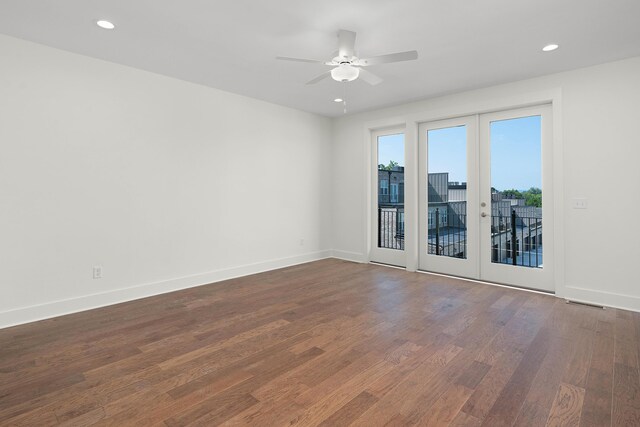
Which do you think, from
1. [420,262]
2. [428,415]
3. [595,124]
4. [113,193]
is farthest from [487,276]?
[113,193]

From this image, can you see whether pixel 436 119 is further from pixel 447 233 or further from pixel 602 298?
pixel 602 298

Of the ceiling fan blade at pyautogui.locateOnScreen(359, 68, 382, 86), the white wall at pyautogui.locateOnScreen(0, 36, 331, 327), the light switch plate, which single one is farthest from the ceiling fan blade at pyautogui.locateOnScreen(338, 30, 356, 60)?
the light switch plate

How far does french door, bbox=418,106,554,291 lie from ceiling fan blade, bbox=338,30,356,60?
2594 millimetres

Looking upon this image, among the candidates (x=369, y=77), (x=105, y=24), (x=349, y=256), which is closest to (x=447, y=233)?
(x=349, y=256)

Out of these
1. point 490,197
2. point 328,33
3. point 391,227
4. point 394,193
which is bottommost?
point 391,227

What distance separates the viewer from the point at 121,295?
3.79 meters

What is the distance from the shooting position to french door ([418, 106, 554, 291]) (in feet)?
13.8

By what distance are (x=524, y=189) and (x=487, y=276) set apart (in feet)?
4.19

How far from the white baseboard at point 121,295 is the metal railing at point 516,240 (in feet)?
10.7

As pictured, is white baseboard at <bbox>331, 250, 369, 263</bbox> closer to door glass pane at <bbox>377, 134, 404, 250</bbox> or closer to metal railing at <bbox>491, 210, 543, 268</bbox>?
door glass pane at <bbox>377, 134, 404, 250</bbox>

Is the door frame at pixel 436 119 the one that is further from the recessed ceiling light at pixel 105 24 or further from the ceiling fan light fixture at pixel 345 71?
the recessed ceiling light at pixel 105 24

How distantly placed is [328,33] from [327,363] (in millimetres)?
2774

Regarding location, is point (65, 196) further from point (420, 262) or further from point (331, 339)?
point (420, 262)

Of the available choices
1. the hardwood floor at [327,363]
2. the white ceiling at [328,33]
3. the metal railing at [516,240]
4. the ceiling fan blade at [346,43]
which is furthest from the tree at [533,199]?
the ceiling fan blade at [346,43]
